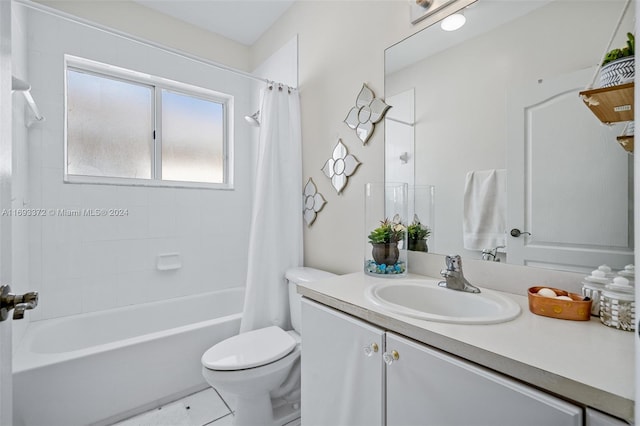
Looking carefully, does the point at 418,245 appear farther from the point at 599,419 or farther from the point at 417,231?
the point at 599,419

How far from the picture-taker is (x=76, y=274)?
6.67 feet

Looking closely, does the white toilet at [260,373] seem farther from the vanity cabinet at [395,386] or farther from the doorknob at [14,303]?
the doorknob at [14,303]

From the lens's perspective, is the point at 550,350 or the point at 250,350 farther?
the point at 250,350

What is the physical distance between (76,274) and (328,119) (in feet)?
6.62

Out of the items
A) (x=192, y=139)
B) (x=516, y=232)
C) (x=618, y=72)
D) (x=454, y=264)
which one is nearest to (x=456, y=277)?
(x=454, y=264)

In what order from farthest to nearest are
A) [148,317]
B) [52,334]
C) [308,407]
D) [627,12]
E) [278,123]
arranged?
[148,317]
[278,123]
[52,334]
[308,407]
[627,12]

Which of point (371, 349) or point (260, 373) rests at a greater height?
point (371, 349)

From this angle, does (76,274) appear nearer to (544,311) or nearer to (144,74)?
(144,74)

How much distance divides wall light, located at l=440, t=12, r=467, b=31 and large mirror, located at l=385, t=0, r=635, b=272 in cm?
2

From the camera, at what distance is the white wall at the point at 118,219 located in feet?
6.28

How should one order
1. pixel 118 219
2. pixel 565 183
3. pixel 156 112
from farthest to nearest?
pixel 156 112 → pixel 118 219 → pixel 565 183

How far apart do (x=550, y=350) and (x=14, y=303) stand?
1.22m

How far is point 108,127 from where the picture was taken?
2.29 metres

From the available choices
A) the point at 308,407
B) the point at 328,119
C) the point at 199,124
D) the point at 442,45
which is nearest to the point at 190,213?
the point at 199,124
